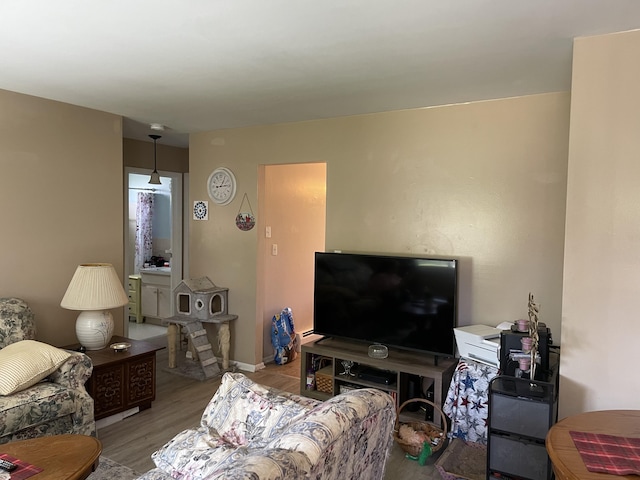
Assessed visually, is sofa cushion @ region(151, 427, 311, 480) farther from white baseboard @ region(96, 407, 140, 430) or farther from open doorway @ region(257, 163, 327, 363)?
open doorway @ region(257, 163, 327, 363)

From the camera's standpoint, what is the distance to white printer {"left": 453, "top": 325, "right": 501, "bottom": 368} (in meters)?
2.91

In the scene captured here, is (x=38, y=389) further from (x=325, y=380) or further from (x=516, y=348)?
(x=516, y=348)

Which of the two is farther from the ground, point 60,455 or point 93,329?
point 93,329

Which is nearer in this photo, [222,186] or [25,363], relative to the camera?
[25,363]

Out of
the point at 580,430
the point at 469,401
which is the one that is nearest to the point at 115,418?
the point at 469,401

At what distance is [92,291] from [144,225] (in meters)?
4.02

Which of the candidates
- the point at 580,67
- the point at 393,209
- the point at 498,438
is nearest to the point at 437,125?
the point at 393,209

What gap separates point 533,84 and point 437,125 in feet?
2.51

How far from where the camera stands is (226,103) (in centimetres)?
358

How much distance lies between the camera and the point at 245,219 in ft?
15.2

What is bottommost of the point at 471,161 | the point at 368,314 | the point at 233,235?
the point at 368,314

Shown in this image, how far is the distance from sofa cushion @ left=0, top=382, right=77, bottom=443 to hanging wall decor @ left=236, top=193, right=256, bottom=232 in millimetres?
2232

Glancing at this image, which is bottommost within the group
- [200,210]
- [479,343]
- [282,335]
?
[282,335]

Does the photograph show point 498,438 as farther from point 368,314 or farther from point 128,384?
point 128,384
